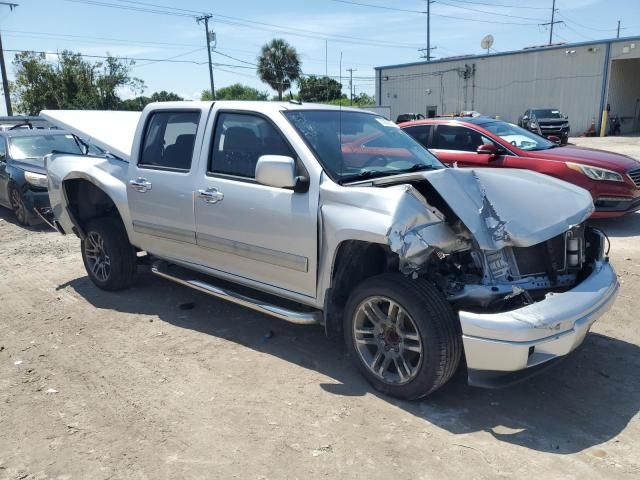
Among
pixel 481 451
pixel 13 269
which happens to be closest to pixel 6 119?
pixel 13 269

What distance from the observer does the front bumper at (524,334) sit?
2852mm

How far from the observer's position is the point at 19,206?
9438 millimetres

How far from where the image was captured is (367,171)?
12.6 ft

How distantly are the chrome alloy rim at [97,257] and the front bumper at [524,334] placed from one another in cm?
403

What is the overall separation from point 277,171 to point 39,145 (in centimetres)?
849

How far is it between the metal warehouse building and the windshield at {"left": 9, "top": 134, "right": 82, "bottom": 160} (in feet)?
75.9

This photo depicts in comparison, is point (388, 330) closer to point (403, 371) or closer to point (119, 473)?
point (403, 371)

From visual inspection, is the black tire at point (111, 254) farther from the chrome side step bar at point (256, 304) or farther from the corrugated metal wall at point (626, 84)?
the corrugated metal wall at point (626, 84)

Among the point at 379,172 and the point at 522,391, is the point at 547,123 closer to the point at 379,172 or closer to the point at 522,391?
the point at 379,172

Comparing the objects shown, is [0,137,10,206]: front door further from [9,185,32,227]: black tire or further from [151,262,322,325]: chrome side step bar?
[151,262,322,325]: chrome side step bar

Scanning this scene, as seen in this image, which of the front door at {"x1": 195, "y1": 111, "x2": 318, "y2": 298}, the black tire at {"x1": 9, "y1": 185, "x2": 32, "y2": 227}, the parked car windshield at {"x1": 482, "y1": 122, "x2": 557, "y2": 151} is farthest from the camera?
the black tire at {"x1": 9, "y1": 185, "x2": 32, "y2": 227}

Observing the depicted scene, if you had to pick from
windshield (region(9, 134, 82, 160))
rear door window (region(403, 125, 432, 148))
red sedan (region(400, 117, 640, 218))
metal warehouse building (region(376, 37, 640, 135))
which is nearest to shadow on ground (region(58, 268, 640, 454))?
red sedan (region(400, 117, 640, 218))

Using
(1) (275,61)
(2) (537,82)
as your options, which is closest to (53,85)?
(1) (275,61)

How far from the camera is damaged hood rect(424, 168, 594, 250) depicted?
312 centimetres
